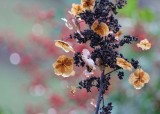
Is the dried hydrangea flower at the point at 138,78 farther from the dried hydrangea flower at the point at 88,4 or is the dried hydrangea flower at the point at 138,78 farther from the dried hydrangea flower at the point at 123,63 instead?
the dried hydrangea flower at the point at 88,4

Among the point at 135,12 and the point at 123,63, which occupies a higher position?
the point at 135,12

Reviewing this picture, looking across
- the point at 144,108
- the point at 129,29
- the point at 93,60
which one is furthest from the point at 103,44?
the point at 129,29

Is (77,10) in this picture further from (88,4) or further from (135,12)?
(135,12)

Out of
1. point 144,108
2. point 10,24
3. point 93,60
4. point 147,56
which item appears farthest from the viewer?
point 10,24

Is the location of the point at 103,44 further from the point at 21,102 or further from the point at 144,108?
the point at 21,102

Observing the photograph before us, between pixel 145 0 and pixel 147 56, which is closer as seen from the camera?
pixel 147 56

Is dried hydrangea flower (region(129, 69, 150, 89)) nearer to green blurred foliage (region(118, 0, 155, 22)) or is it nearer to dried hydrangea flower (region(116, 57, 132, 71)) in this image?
dried hydrangea flower (region(116, 57, 132, 71))

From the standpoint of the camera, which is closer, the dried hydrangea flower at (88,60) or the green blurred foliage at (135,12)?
the dried hydrangea flower at (88,60)

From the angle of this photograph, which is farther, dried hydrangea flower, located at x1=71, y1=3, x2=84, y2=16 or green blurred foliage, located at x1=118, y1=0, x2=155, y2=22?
green blurred foliage, located at x1=118, y1=0, x2=155, y2=22

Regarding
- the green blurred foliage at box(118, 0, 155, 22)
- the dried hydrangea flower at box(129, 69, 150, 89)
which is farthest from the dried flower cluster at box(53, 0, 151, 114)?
the green blurred foliage at box(118, 0, 155, 22)

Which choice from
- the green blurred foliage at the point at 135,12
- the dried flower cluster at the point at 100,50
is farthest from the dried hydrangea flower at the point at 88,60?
the green blurred foliage at the point at 135,12

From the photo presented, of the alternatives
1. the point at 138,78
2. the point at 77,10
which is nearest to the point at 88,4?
the point at 77,10
